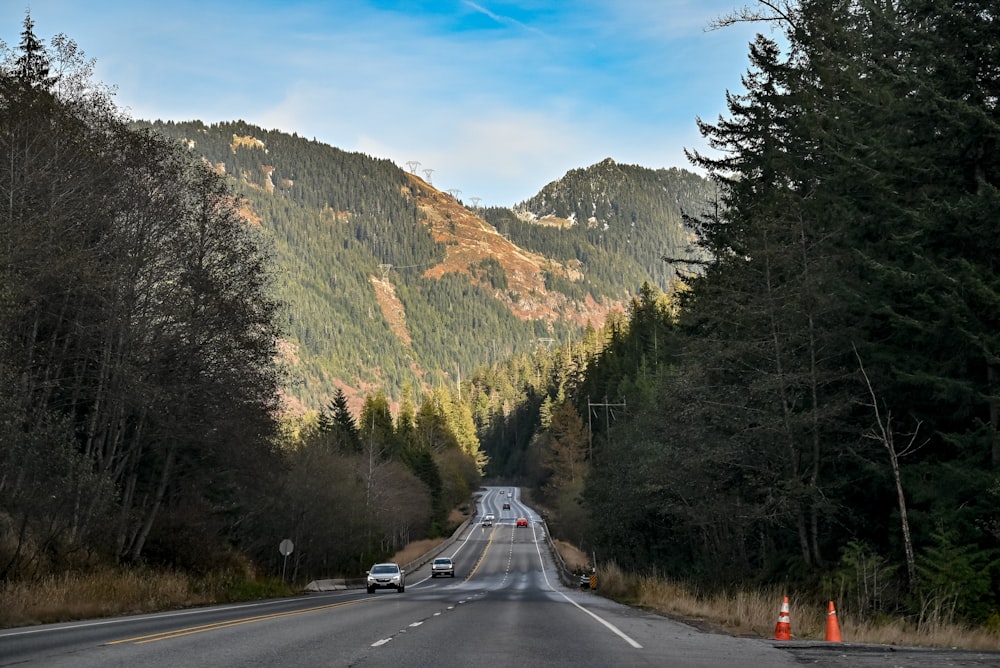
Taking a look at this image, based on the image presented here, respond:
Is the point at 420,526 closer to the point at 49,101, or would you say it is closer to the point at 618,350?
the point at 618,350

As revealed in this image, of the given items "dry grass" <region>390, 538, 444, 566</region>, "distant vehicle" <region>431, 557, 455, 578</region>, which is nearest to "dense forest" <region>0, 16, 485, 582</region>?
"distant vehicle" <region>431, 557, 455, 578</region>

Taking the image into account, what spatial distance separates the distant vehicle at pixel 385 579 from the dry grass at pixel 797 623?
1764 centimetres

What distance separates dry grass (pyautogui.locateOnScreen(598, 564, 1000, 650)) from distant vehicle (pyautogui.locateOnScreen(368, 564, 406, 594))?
17.6 meters

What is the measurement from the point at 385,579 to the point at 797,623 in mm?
29121

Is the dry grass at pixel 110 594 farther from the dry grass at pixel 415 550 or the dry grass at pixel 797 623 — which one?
the dry grass at pixel 415 550

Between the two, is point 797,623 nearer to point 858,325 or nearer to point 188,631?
point 858,325

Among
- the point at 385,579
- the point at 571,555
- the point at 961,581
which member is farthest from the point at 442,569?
the point at 961,581

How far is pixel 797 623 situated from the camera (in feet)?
61.3

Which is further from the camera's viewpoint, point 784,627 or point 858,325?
point 858,325

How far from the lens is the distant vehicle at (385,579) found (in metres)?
44.6

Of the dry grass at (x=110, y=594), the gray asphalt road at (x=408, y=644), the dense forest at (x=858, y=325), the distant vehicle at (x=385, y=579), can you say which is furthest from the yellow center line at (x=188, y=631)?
the distant vehicle at (x=385, y=579)

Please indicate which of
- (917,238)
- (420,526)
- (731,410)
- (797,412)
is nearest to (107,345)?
(731,410)

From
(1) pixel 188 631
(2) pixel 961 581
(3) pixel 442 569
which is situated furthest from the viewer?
(3) pixel 442 569

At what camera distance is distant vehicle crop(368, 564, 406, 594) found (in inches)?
1756
